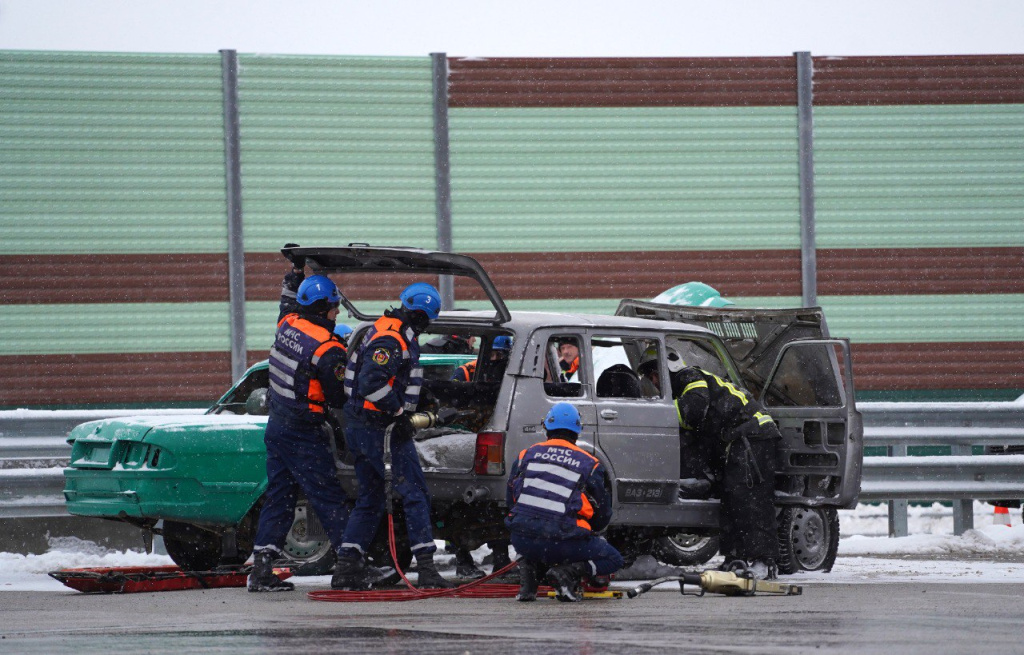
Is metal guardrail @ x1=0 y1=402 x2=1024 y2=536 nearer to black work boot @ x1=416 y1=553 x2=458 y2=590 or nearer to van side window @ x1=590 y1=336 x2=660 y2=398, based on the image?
van side window @ x1=590 y1=336 x2=660 y2=398

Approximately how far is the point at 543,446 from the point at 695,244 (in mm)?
10408

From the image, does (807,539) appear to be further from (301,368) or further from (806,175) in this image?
(806,175)

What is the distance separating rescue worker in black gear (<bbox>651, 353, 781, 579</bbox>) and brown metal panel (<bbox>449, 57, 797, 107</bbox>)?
9.09m

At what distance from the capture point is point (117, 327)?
1878 centimetres

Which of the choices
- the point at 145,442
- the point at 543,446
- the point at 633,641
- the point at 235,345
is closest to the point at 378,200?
the point at 235,345

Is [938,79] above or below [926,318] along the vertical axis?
above

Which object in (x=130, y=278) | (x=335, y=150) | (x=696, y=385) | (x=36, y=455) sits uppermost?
(x=335, y=150)

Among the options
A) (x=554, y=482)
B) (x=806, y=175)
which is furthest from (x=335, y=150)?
(x=554, y=482)

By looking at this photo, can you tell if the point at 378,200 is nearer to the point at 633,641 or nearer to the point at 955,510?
the point at 955,510

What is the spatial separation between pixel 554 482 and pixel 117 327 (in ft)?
35.3

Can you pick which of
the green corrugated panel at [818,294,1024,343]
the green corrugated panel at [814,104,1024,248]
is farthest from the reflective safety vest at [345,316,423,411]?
the green corrugated panel at [814,104,1024,248]

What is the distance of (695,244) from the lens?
19406 mm

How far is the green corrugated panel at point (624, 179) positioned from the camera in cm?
1916

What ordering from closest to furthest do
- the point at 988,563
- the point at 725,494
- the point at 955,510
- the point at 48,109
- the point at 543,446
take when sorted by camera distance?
the point at 543,446 → the point at 725,494 → the point at 988,563 → the point at 955,510 → the point at 48,109
